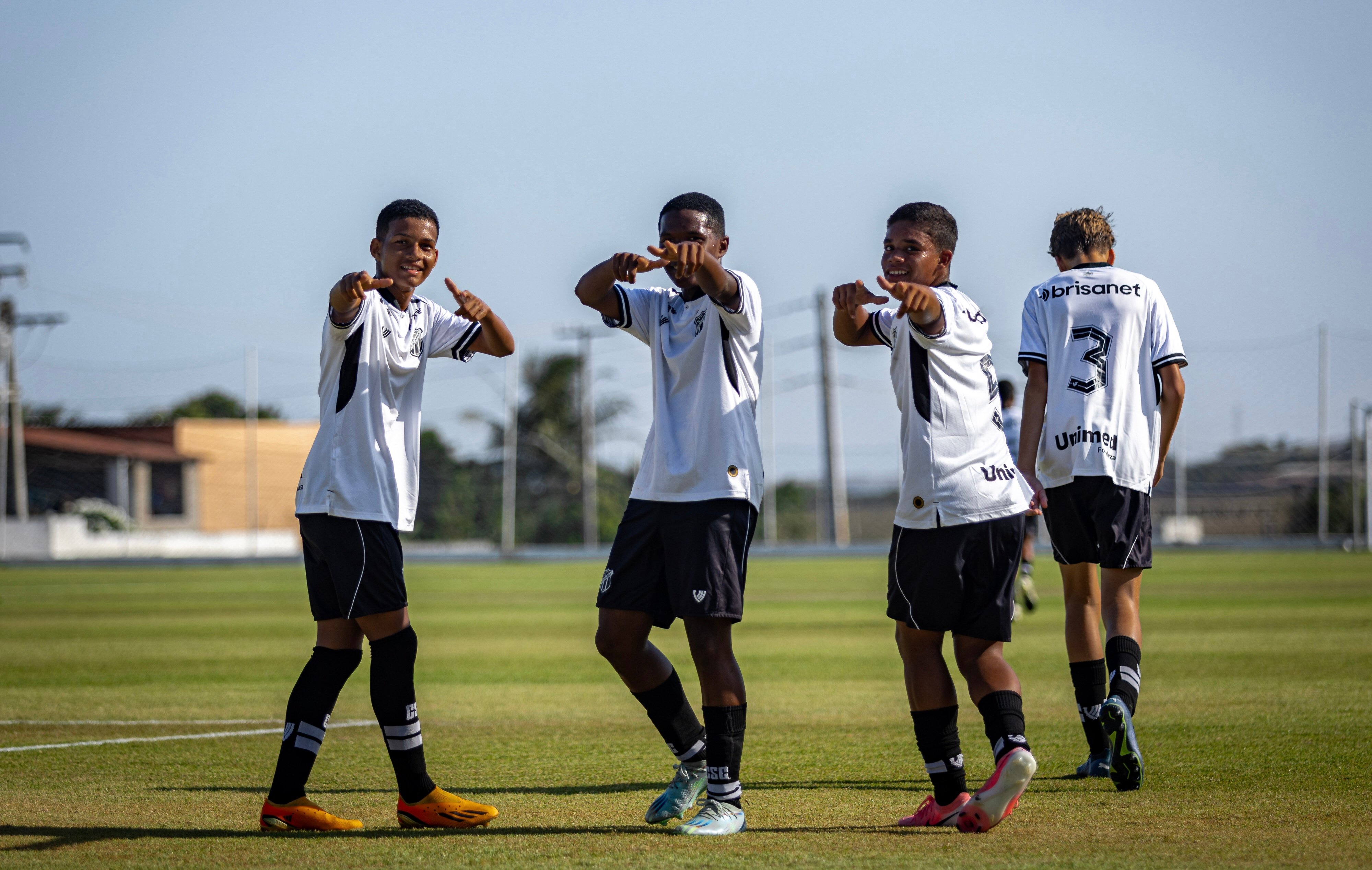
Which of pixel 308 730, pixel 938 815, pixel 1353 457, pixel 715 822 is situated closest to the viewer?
pixel 715 822

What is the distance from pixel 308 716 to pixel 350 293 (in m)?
1.50

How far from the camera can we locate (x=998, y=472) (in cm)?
478

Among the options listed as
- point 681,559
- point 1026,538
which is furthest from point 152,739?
point 1026,538

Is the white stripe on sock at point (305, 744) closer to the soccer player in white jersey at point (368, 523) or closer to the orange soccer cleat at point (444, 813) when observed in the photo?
the soccer player in white jersey at point (368, 523)

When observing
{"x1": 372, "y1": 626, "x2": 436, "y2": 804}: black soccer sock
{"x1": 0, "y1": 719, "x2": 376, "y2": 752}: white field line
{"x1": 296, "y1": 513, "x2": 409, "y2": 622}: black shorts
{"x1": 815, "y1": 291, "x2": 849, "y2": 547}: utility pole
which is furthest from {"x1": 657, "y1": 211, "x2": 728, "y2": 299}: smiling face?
{"x1": 815, "y1": 291, "x2": 849, "y2": 547}: utility pole

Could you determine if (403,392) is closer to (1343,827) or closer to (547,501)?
(1343,827)

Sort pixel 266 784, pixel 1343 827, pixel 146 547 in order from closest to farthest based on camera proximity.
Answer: pixel 1343 827
pixel 266 784
pixel 146 547

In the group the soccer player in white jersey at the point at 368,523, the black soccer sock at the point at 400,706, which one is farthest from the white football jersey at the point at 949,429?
the black soccer sock at the point at 400,706

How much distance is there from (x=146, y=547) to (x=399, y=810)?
54.2 m

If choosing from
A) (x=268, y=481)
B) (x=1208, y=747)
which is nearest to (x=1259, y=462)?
(x=268, y=481)

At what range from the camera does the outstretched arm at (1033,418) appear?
18.4 ft

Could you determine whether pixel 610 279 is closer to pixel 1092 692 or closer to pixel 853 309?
pixel 853 309

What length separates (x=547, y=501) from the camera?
61875 millimetres

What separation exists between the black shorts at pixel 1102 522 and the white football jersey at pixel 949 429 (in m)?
0.97
